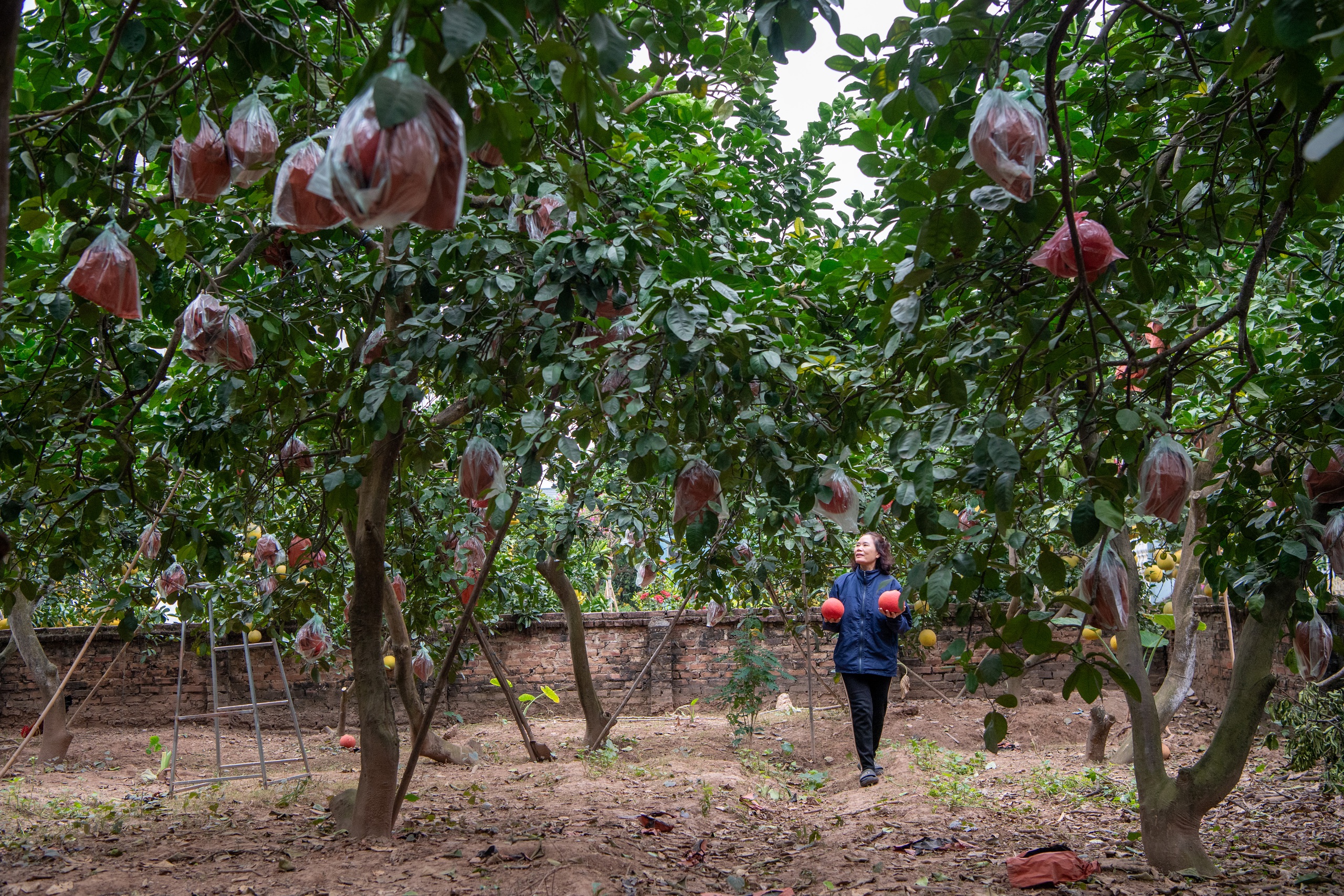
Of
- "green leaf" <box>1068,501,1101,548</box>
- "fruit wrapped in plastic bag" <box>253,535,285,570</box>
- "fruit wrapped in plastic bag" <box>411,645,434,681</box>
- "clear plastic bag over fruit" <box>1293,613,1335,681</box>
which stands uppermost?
"fruit wrapped in plastic bag" <box>253,535,285,570</box>

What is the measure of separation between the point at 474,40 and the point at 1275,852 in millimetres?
4393

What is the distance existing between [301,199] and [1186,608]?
488cm

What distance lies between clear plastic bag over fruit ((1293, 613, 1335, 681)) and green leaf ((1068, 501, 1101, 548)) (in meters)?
1.91

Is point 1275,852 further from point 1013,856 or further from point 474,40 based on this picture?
point 474,40

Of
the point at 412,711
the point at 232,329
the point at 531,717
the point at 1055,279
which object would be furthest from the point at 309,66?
the point at 531,717

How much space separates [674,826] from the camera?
4.20 metres

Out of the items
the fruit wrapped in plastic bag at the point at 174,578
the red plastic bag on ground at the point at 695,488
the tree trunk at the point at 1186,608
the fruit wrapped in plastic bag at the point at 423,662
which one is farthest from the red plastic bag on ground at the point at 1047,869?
the fruit wrapped in plastic bag at the point at 174,578

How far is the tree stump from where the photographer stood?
568 cm

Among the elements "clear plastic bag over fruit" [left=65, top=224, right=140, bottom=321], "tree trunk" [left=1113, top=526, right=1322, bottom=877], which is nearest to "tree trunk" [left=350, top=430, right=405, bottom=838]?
"clear plastic bag over fruit" [left=65, top=224, right=140, bottom=321]

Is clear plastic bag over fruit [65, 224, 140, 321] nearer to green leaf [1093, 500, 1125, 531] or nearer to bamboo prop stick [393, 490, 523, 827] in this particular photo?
bamboo prop stick [393, 490, 523, 827]

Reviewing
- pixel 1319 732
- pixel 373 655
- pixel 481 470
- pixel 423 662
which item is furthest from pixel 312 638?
pixel 1319 732

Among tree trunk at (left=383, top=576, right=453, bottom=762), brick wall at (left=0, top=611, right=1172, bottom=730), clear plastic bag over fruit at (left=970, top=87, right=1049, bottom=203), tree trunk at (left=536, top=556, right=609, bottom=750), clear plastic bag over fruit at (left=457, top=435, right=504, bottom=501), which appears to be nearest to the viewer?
clear plastic bag over fruit at (left=970, top=87, right=1049, bottom=203)

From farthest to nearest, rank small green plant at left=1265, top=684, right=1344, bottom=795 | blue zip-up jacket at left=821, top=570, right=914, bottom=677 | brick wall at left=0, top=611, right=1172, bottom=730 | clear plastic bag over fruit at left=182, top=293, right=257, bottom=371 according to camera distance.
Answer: brick wall at left=0, top=611, right=1172, bottom=730, blue zip-up jacket at left=821, top=570, right=914, bottom=677, small green plant at left=1265, top=684, right=1344, bottom=795, clear plastic bag over fruit at left=182, top=293, right=257, bottom=371

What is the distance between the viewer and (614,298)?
2.23 metres
